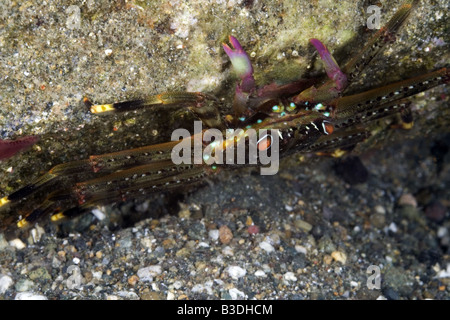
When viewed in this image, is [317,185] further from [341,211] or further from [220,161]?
[220,161]

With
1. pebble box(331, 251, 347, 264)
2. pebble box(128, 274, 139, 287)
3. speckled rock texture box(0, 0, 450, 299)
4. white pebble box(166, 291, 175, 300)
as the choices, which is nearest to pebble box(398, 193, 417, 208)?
speckled rock texture box(0, 0, 450, 299)

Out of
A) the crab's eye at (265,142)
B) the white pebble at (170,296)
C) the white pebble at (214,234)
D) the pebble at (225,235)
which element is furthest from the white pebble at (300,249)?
the white pebble at (170,296)

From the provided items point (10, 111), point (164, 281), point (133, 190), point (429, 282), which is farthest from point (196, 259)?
point (429, 282)

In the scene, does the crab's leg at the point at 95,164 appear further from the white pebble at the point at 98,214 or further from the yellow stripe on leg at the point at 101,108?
the white pebble at the point at 98,214

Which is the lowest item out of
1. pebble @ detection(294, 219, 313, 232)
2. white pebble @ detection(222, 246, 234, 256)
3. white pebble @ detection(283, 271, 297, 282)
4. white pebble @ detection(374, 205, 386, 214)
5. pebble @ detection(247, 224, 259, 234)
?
white pebble @ detection(283, 271, 297, 282)

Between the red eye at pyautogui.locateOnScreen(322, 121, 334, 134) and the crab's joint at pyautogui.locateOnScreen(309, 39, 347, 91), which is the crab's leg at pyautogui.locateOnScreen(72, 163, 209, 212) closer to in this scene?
the red eye at pyautogui.locateOnScreen(322, 121, 334, 134)
